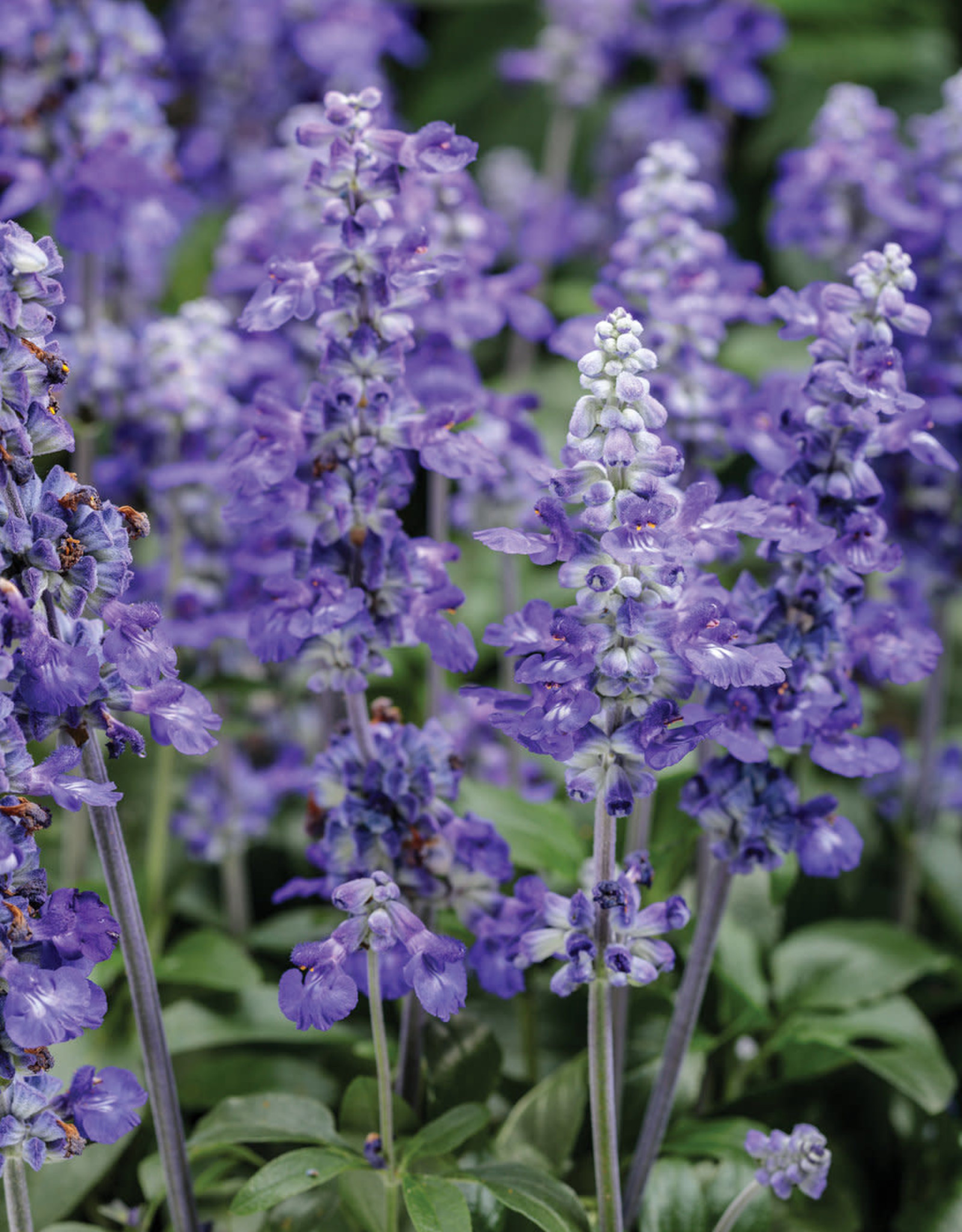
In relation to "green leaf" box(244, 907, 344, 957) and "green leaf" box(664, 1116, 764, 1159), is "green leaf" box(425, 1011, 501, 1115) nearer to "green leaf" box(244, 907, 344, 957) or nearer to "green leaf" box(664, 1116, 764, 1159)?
"green leaf" box(664, 1116, 764, 1159)

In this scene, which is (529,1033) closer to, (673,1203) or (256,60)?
(673,1203)

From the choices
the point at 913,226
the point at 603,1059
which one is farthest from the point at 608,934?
the point at 913,226

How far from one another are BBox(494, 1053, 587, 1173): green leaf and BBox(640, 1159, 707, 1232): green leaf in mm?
155

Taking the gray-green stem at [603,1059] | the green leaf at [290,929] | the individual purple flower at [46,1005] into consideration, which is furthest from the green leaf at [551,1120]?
the individual purple flower at [46,1005]

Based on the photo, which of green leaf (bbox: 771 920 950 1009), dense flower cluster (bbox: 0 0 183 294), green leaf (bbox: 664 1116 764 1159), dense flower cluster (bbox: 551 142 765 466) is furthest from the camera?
dense flower cluster (bbox: 0 0 183 294)

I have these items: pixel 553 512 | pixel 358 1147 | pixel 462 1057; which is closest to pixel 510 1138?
pixel 462 1057

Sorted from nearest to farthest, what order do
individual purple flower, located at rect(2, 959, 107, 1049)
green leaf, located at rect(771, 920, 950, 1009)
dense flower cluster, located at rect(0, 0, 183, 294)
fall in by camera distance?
individual purple flower, located at rect(2, 959, 107, 1049) < green leaf, located at rect(771, 920, 950, 1009) < dense flower cluster, located at rect(0, 0, 183, 294)

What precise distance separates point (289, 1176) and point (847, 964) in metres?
1.30

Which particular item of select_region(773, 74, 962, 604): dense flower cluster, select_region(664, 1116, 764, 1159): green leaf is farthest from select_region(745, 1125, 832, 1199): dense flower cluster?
select_region(773, 74, 962, 604): dense flower cluster

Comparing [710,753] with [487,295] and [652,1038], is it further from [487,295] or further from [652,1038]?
[487,295]

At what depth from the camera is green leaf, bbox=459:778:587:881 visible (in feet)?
7.61

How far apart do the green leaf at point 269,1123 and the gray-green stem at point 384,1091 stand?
0.36ft

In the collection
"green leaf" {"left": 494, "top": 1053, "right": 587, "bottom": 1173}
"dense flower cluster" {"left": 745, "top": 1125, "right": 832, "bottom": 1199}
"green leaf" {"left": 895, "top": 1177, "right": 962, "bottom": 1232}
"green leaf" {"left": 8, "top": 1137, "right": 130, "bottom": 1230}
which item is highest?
"dense flower cluster" {"left": 745, "top": 1125, "right": 832, "bottom": 1199}

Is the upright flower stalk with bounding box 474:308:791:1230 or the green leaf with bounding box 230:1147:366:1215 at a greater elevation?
the upright flower stalk with bounding box 474:308:791:1230
